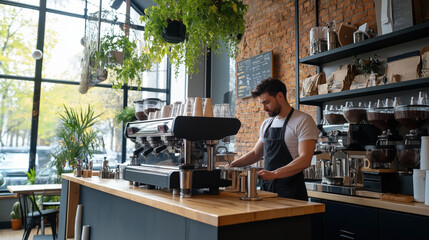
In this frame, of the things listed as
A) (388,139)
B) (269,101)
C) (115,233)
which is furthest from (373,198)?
(115,233)

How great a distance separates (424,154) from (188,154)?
4.86 ft

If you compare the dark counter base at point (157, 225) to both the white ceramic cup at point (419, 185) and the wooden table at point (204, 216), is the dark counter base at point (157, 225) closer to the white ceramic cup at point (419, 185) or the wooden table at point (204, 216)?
the wooden table at point (204, 216)

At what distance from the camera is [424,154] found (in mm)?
2219

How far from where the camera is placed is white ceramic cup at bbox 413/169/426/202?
2.17 m

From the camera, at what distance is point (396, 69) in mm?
2809

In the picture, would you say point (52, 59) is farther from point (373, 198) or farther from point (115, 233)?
point (373, 198)

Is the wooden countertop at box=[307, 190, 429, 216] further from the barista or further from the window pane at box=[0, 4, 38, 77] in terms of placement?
the window pane at box=[0, 4, 38, 77]

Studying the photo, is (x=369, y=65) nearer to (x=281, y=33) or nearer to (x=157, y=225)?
(x=281, y=33)

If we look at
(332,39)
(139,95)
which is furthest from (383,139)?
(139,95)

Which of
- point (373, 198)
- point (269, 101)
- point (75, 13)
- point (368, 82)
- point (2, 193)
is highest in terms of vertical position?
point (75, 13)

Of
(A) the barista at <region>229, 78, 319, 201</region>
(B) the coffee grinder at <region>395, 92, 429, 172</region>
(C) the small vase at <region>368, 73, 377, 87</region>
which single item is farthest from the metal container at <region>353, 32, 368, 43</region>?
(A) the barista at <region>229, 78, 319, 201</region>

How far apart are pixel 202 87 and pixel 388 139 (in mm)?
4815

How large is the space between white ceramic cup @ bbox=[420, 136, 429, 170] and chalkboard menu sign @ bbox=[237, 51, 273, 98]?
109 inches

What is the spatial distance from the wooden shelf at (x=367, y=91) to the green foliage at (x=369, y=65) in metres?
0.21
